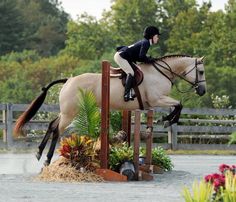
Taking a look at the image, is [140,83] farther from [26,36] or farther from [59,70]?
[26,36]

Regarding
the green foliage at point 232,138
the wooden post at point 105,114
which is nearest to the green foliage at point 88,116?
the wooden post at point 105,114

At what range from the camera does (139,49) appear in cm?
1680

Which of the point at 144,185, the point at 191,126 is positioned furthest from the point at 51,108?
the point at 144,185

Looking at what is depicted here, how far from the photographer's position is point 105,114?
15992 mm

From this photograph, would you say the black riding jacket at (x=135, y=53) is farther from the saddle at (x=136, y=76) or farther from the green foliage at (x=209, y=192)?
the green foliage at (x=209, y=192)

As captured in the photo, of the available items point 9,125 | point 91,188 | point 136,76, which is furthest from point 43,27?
point 91,188

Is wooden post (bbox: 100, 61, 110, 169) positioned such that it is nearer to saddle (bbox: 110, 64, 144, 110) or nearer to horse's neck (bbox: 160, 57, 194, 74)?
saddle (bbox: 110, 64, 144, 110)

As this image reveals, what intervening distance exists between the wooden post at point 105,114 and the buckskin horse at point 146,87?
1.15 m

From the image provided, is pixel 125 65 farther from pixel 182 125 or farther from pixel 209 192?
pixel 182 125

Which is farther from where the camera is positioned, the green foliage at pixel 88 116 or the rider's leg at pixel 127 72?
the rider's leg at pixel 127 72

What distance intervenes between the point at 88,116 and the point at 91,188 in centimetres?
247

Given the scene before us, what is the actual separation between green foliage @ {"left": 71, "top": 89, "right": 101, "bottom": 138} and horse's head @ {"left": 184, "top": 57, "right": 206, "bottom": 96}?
7.37 ft

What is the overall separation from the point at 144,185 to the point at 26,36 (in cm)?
8167

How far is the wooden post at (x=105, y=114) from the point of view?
1588 cm
